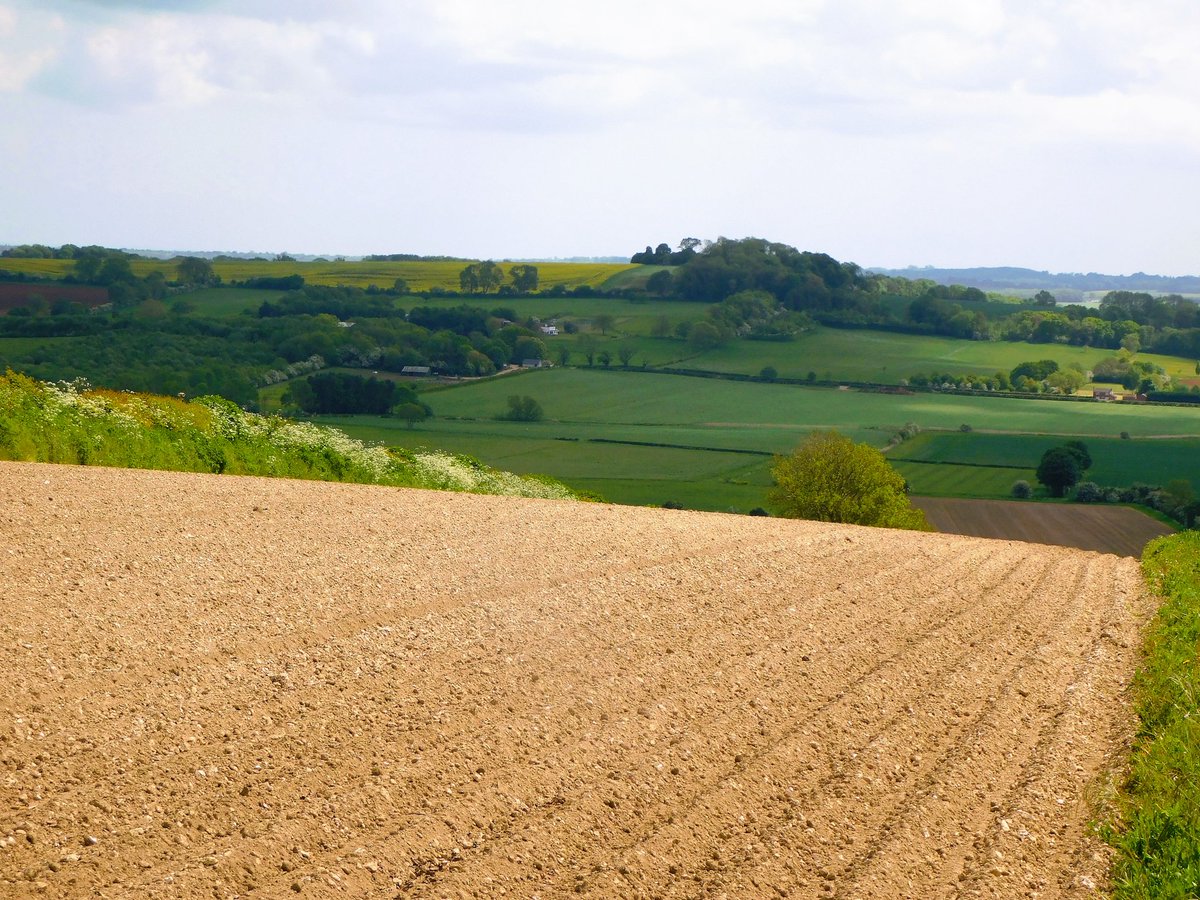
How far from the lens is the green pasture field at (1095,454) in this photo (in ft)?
195

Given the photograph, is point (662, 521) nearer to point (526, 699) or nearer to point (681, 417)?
point (526, 699)

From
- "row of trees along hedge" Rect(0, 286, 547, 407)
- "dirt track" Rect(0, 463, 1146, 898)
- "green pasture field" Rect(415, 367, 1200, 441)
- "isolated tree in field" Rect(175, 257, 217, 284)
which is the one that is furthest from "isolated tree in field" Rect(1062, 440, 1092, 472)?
"isolated tree in field" Rect(175, 257, 217, 284)

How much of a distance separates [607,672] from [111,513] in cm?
709

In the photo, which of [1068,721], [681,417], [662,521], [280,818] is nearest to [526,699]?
[280,818]

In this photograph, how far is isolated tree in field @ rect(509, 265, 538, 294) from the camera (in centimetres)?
12474

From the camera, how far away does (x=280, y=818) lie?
686 cm

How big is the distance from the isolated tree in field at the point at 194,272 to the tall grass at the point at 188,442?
90733mm

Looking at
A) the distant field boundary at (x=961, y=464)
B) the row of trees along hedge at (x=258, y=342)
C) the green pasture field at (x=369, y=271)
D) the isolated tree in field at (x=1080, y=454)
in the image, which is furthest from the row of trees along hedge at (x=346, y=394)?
the green pasture field at (x=369, y=271)

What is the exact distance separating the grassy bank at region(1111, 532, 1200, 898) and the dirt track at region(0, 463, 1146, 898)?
0.29 m

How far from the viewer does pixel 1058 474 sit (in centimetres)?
A: 5600

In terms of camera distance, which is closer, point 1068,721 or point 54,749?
point 54,749

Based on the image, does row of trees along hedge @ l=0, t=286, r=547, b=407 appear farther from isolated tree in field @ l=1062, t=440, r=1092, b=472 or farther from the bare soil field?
isolated tree in field @ l=1062, t=440, r=1092, b=472

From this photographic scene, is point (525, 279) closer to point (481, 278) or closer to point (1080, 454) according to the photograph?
point (481, 278)

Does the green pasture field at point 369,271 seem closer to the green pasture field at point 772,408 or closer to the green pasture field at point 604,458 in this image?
the green pasture field at point 772,408
